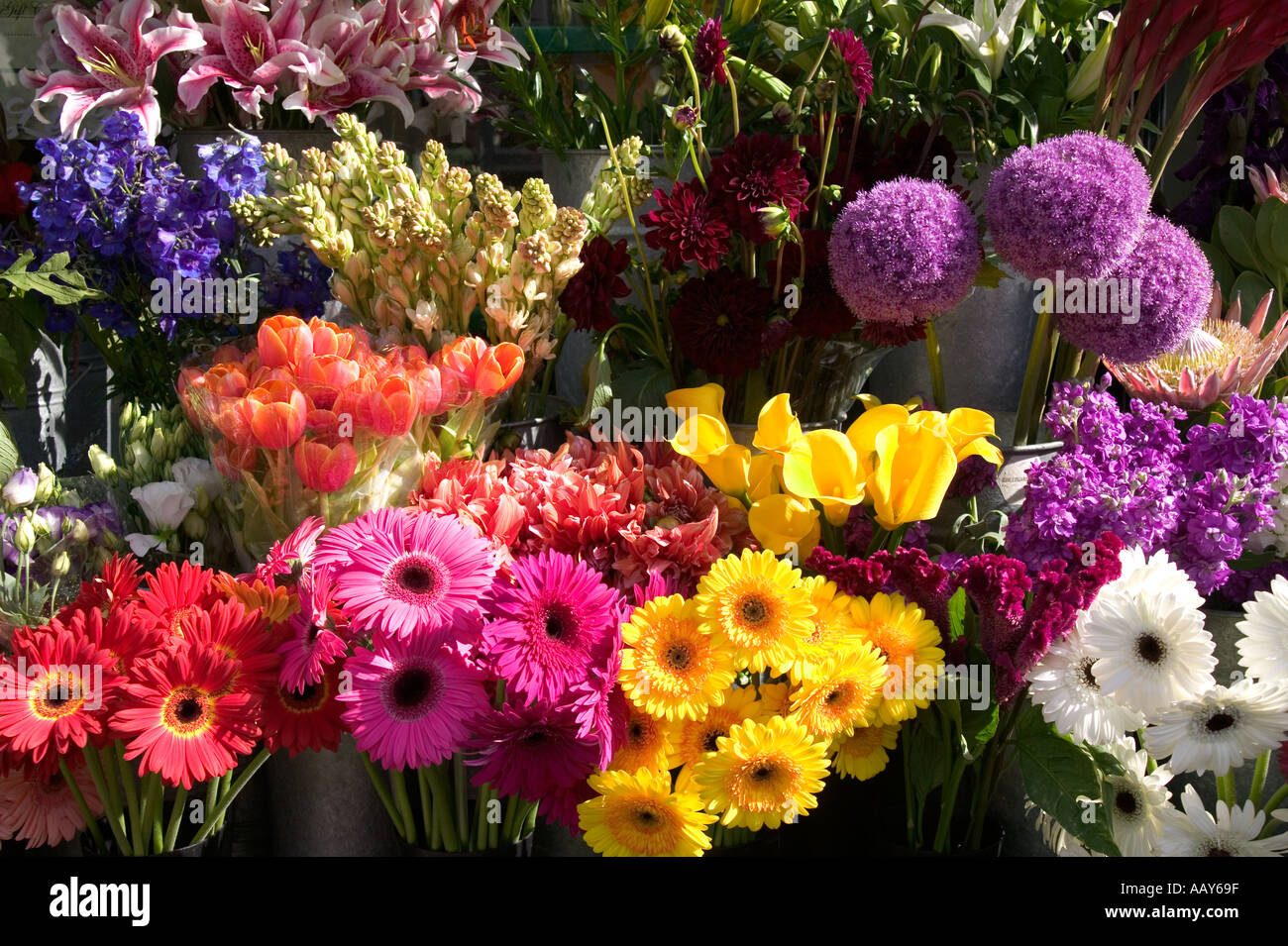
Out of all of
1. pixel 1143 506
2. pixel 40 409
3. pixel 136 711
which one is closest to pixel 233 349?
pixel 136 711

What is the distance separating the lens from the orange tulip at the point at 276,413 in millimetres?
866

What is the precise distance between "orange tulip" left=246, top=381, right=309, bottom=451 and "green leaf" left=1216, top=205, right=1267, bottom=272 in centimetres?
107

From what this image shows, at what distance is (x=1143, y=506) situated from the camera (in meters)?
0.89

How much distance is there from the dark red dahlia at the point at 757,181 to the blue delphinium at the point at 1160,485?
32 cm

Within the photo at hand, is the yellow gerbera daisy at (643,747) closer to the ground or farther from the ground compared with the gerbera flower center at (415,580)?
closer to the ground

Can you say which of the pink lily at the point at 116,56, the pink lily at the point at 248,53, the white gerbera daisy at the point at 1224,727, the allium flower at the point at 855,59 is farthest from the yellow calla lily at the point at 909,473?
the pink lily at the point at 116,56

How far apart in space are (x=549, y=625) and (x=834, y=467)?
11.2 inches

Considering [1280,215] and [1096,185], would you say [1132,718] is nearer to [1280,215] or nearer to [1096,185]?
[1096,185]

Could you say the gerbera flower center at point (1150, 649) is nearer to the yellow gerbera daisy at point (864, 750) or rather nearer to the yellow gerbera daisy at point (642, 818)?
the yellow gerbera daisy at point (864, 750)

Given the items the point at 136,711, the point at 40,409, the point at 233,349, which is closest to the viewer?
the point at 136,711

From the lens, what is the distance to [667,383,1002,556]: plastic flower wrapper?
89 cm

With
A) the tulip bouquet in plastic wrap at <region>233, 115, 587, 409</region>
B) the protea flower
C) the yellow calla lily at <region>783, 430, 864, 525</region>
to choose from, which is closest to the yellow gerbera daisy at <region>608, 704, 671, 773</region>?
the yellow calla lily at <region>783, 430, 864, 525</region>

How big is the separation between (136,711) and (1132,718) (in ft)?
2.37

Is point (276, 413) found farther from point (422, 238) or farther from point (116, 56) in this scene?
point (116, 56)
